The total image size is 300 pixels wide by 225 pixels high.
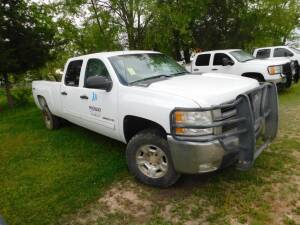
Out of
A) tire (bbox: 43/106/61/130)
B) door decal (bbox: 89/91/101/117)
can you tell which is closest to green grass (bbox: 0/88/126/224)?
tire (bbox: 43/106/61/130)

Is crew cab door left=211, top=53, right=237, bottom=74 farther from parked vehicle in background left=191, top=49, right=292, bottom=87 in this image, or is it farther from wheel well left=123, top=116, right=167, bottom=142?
wheel well left=123, top=116, right=167, bottom=142

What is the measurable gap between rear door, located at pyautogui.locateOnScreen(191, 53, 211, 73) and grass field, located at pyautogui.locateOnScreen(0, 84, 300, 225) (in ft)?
19.8

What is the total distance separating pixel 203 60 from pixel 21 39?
7.54m

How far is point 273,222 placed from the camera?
2.86 m

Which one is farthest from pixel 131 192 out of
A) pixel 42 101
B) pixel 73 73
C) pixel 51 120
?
pixel 42 101

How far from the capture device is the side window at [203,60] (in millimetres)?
10875

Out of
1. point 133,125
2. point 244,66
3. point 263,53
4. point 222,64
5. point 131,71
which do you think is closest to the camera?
point 133,125

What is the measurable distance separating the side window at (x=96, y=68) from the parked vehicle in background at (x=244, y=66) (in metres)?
5.67

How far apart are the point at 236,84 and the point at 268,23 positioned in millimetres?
20071

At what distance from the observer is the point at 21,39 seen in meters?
11.4

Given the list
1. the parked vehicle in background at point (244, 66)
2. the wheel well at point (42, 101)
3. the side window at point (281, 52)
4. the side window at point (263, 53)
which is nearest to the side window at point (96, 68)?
the wheel well at point (42, 101)

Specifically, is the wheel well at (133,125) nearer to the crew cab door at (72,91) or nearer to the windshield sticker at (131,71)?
the windshield sticker at (131,71)

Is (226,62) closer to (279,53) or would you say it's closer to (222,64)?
(222,64)

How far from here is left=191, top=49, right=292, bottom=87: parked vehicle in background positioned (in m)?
8.94
